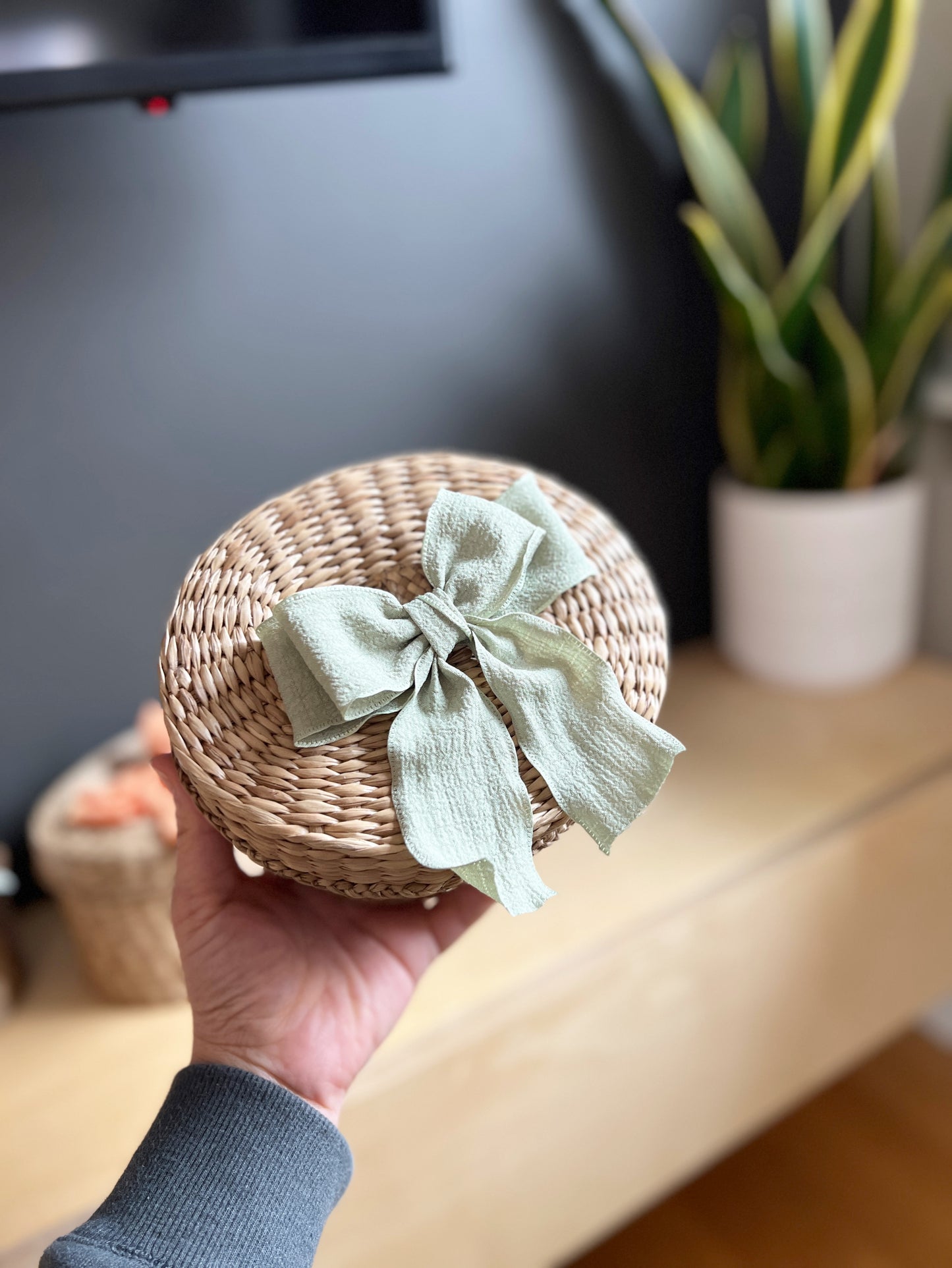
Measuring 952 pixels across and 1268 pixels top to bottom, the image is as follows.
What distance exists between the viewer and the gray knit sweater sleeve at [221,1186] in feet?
1.91

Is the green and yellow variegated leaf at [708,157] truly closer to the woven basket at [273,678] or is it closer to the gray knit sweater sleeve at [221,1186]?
the woven basket at [273,678]

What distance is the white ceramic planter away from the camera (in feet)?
4.07

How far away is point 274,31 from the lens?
861 mm

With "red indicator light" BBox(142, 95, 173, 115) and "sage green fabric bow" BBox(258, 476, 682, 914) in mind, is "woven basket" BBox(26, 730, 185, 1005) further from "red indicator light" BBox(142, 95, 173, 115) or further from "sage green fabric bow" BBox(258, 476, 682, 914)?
"red indicator light" BBox(142, 95, 173, 115)

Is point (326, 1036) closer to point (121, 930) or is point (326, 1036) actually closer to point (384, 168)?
point (121, 930)

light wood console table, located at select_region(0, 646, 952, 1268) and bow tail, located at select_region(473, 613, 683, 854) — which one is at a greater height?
bow tail, located at select_region(473, 613, 683, 854)

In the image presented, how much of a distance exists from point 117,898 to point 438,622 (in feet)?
1.55

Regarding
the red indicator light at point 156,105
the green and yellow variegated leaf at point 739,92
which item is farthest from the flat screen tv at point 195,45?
the green and yellow variegated leaf at point 739,92

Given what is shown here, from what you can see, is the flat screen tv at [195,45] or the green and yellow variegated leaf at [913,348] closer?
the flat screen tv at [195,45]

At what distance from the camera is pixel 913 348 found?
1221mm

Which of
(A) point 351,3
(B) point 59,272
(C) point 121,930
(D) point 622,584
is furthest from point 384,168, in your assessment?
(C) point 121,930

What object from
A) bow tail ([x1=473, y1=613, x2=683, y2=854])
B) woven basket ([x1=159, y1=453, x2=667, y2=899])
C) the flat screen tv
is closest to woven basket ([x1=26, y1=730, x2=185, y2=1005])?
woven basket ([x1=159, y1=453, x2=667, y2=899])

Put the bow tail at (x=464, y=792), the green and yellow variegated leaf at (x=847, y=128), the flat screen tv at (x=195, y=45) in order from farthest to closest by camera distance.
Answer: the green and yellow variegated leaf at (x=847, y=128) → the flat screen tv at (x=195, y=45) → the bow tail at (x=464, y=792)

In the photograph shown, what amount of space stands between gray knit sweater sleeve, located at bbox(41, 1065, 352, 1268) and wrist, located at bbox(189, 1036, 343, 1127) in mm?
16
